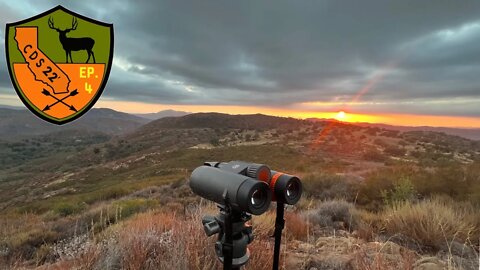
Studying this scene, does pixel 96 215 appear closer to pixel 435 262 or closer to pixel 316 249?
pixel 316 249

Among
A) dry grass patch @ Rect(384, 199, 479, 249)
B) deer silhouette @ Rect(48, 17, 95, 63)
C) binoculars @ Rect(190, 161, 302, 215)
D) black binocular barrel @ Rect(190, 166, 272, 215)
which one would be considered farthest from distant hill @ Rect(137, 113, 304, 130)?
black binocular barrel @ Rect(190, 166, 272, 215)

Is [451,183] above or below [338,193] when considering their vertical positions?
above

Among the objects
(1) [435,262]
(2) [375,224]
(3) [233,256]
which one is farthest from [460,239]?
(3) [233,256]

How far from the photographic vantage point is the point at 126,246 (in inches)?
137

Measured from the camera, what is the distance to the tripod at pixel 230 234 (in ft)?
6.93

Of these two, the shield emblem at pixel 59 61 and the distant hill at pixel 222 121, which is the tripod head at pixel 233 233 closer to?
the shield emblem at pixel 59 61

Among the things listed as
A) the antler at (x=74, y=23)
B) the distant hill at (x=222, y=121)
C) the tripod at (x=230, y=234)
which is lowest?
the distant hill at (x=222, y=121)

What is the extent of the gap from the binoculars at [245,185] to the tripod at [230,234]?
0.10 m

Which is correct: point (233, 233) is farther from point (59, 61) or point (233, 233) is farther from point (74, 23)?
point (74, 23)

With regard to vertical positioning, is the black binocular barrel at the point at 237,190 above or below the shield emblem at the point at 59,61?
below

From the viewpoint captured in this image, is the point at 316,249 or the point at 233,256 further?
the point at 316,249

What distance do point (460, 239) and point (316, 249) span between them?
242 centimetres

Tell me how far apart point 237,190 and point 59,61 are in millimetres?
3898

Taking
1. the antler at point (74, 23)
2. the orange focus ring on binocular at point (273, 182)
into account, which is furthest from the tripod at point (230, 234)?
the antler at point (74, 23)
